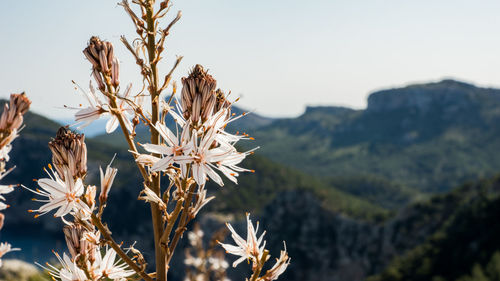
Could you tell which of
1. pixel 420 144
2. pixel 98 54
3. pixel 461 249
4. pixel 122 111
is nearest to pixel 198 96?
pixel 122 111

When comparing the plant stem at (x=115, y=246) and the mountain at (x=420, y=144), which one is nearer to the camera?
the plant stem at (x=115, y=246)

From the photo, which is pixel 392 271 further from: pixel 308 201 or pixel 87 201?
pixel 87 201

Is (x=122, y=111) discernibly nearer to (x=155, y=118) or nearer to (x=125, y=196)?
(x=155, y=118)

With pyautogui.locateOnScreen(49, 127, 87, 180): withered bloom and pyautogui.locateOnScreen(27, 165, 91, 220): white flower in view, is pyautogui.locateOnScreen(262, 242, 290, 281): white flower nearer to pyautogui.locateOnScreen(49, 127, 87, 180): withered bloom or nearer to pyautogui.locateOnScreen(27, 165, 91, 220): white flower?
pyautogui.locateOnScreen(27, 165, 91, 220): white flower

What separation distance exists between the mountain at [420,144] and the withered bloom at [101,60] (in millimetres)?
128431

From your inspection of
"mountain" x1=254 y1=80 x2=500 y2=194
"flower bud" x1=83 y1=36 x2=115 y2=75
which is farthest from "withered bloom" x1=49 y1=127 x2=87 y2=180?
"mountain" x1=254 y1=80 x2=500 y2=194

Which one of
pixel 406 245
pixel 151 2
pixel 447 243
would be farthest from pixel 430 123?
pixel 151 2

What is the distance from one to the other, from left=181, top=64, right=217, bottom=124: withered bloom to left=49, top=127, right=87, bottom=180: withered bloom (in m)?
0.48

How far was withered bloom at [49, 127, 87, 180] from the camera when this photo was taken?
1.63 m

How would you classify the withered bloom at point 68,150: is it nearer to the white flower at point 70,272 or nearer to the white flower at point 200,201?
the white flower at point 70,272

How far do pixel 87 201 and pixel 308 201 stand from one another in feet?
222

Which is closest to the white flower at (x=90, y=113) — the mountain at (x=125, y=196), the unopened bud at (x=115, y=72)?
the unopened bud at (x=115, y=72)

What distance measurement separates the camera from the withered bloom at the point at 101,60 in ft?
5.64

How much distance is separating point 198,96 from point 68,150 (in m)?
0.63
